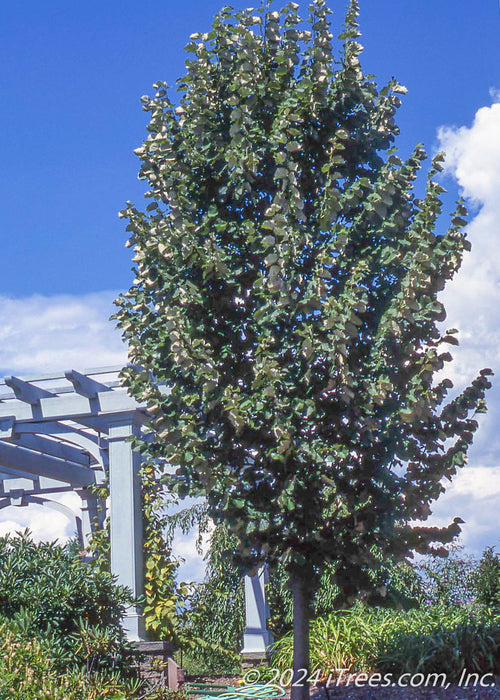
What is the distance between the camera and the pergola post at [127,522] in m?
8.11

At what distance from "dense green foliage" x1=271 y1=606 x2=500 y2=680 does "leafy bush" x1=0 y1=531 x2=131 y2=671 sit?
7.30ft

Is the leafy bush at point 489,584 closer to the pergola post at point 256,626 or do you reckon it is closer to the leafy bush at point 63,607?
the pergola post at point 256,626

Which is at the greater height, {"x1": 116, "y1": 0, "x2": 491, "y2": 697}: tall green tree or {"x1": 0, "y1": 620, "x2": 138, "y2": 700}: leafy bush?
{"x1": 116, "y1": 0, "x2": 491, "y2": 697}: tall green tree

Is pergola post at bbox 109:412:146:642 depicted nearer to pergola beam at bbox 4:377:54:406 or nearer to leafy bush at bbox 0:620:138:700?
pergola beam at bbox 4:377:54:406

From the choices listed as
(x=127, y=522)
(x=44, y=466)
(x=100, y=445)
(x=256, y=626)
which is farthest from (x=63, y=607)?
(x=44, y=466)

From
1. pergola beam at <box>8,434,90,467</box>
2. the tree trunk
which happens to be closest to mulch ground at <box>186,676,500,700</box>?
the tree trunk

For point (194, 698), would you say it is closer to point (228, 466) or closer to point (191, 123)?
point (228, 466)

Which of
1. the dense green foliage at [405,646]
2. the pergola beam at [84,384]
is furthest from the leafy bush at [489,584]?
the pergola beam at [84,384]

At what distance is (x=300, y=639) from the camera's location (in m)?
5.55

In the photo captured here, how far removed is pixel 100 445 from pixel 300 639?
620 cm

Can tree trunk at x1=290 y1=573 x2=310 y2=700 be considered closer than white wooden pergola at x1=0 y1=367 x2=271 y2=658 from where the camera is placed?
Yes

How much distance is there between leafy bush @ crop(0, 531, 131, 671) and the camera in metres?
6.18

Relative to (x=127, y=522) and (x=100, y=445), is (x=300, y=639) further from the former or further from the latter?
(x=100, y=445)

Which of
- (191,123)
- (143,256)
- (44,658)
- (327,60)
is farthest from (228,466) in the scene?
(327,60)
